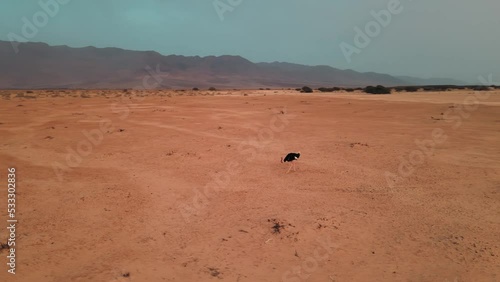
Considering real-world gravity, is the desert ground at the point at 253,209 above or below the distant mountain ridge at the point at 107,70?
below

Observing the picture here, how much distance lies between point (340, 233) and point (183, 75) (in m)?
155

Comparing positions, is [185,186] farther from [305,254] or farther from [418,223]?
[418,223]

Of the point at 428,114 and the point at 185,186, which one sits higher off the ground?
the point at 428,114

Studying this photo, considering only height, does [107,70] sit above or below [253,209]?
above

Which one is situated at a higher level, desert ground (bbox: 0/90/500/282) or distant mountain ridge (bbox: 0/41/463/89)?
distant mountain ridge (bbox: 0/41/463/89)

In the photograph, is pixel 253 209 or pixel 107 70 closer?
pixel 253 209

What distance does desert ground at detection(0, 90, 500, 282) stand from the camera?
380 centimetres

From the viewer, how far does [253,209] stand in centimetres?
529

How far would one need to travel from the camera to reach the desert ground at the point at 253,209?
12.5 ft

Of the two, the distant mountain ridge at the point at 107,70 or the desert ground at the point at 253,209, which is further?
the distant mountain ridge at the point at 107,70

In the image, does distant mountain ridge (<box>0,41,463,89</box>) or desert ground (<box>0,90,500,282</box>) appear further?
distant mountain ridge (<box>0,41,463,89</box>)

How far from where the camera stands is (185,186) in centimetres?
636

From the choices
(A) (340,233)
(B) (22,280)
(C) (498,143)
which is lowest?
(B) (22,280)

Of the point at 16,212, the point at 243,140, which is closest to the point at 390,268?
the point at 16,212
